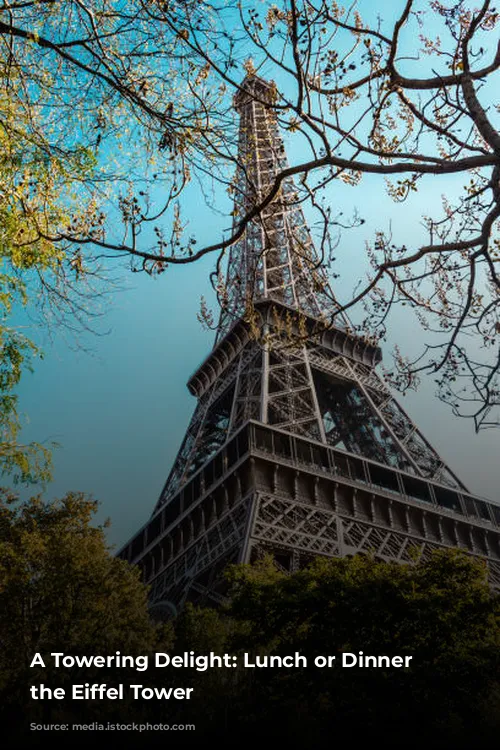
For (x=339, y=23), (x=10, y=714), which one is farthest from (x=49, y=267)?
(x=10, y=714)

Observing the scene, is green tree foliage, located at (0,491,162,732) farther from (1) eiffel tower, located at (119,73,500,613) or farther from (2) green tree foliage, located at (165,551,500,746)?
(1) eiffel tower, located at (119,73,500,613)

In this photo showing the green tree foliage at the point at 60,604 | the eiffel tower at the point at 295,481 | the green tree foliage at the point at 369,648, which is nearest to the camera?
the green tree foliage at the point at 369,648

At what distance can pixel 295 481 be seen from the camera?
26.9 metres

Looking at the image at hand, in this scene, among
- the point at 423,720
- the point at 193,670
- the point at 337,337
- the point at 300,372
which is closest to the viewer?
the point at 423,720

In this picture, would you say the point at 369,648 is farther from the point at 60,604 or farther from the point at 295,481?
the point at 295,481

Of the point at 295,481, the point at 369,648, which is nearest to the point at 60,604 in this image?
the point at 369,648

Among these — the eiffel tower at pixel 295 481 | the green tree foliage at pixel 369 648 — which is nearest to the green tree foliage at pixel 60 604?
the green tree foliage at pixel 369 648

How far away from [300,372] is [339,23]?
31463mm

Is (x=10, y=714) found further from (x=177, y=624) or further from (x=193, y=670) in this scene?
(x=177, y=624)

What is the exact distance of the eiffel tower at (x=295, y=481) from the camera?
24.6 meters

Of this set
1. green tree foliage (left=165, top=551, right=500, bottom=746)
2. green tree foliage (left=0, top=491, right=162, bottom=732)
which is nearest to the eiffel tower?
green tree foliage (left=165, top=551, right=500, bottom=746)

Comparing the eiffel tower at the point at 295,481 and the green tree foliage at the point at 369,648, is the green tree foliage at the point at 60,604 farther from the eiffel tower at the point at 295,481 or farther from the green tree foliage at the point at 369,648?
the eiffel tower at the point at 295,481

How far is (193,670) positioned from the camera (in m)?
15.9

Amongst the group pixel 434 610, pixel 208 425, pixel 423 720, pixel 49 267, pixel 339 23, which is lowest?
pixel 423 720
